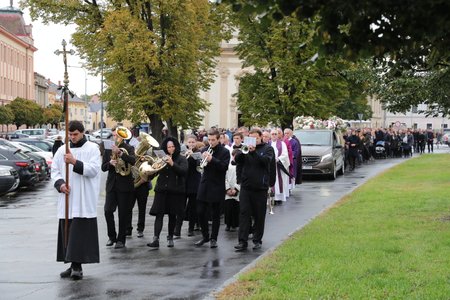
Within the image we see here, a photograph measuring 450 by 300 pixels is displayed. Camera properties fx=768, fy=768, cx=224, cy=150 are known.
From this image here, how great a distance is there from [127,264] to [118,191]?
6.58ft

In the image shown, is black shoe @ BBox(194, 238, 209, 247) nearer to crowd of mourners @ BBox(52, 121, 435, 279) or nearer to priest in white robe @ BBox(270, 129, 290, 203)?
crowd of mourners @ BBox(52, 121, 435, 279)

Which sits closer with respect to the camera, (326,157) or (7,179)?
(7,179)

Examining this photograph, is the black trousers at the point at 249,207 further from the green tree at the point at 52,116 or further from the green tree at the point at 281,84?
the green tree at the point at 52,116

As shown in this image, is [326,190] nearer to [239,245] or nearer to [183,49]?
[239,245]

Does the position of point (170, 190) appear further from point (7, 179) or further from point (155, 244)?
point (7, 179)

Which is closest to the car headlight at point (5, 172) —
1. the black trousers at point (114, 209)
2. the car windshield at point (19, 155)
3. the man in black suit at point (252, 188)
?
the car windshield at point (19, 155)

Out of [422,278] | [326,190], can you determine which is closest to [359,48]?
[422,278]

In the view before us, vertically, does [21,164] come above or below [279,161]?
below

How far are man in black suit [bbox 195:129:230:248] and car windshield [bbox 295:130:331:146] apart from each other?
1685cm

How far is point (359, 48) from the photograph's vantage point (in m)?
4.83

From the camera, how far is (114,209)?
11.9 metres

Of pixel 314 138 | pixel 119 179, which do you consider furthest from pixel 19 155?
pixel 119 179

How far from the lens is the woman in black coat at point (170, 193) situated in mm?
11688

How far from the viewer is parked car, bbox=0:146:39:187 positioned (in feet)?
77.0
